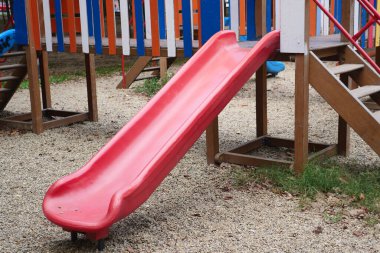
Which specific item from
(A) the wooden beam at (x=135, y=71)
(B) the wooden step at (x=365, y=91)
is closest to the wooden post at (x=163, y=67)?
(A) the wooden beam at (x=135, y=71)

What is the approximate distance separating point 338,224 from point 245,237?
719mm

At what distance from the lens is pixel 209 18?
19.1 ft

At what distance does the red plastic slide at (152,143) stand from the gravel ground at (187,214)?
A: 0.25 metres

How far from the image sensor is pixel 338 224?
435 centimetres

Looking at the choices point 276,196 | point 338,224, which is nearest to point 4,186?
point 276,196

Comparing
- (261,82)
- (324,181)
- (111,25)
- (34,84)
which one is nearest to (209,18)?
(261,82)

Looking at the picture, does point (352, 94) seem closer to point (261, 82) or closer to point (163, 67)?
point (261, 82)

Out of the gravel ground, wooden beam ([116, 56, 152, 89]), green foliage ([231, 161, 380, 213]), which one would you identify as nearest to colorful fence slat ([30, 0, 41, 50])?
the gravel ground

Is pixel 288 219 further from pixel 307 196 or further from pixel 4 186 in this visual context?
pixel 4 186

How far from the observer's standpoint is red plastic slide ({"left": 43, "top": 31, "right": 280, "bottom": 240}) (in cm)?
393

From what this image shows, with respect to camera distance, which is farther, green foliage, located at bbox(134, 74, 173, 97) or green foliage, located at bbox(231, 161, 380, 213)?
green foliage, located at bbox(134, 74, 173, 97)

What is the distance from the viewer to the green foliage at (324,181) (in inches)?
191

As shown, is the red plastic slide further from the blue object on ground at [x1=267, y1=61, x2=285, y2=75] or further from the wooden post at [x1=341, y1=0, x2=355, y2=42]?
the blue object on ground at [x1=267, y1=61, x2=285, y2=75]

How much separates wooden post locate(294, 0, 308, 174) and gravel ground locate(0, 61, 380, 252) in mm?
533
